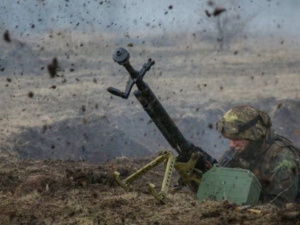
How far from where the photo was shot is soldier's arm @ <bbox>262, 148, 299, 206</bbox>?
7188 millimetres

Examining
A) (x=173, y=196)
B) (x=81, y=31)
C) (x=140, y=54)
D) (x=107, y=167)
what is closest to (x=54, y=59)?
(x=140, y=54)

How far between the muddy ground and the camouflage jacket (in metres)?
0.89

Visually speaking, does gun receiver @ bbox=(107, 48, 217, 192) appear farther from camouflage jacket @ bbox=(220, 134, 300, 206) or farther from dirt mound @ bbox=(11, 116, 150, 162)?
dirt mound @ bbox=(11, 116, 150, 162)

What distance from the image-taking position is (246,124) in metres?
7.57

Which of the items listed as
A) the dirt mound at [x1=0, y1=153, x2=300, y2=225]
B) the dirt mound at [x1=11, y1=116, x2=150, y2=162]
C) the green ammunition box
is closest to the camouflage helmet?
the green ammunition box

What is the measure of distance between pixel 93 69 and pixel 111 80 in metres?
2.40

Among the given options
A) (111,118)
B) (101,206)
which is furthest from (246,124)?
(111,118)

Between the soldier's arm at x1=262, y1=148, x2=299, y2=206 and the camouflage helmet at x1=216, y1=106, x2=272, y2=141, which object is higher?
the camouflage helmet at x1=216, y1=106, x2=272, y2=141

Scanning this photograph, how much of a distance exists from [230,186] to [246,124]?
A: 0.98 m

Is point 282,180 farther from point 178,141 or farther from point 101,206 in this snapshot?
point 101,206

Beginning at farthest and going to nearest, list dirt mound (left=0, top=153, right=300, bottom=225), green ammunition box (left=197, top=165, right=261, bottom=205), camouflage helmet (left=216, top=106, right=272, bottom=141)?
camouflage helmet (left=216, top=106, right=272, bottom=141), green ammunition box (left=197, top=165, right=261, bottom=205), dirt mound (left=0, top=153, right=300, bottom=225)

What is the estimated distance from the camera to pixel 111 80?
853 inches

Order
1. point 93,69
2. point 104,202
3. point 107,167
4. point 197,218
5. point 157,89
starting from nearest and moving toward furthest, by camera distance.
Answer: point 197,218
point 104,202
point 107,167
point 157,89
point 93,69

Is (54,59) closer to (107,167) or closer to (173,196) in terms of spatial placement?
(107,167)
